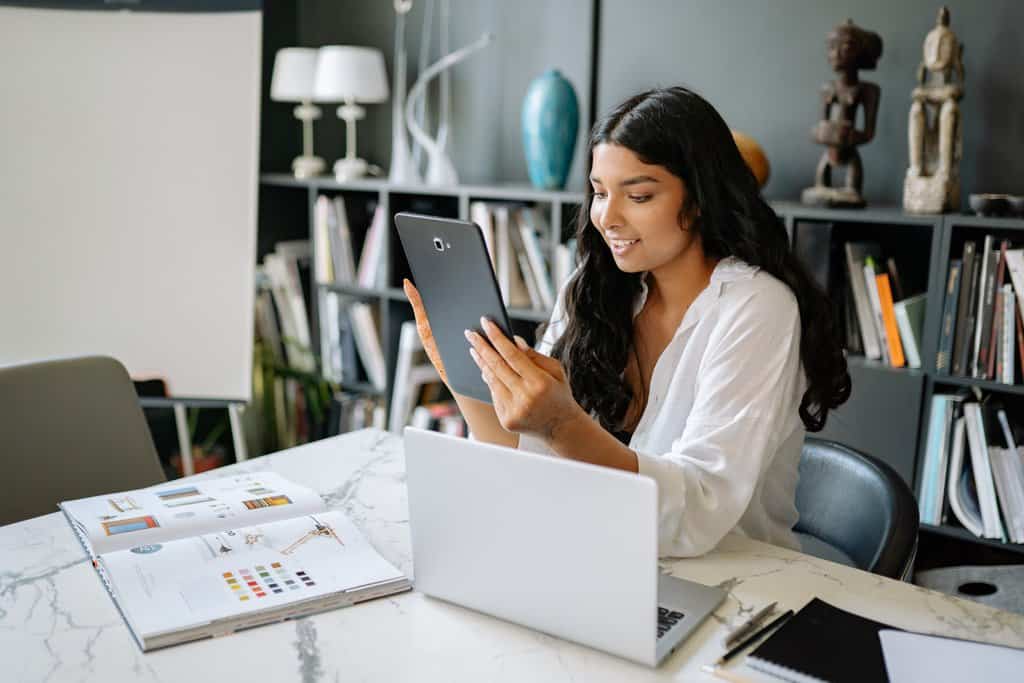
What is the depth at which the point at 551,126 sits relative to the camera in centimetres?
282

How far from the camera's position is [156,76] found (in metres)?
2.73

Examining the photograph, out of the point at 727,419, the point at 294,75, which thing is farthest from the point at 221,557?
the point at 294,75

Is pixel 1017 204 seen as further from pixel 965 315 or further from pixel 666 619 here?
pixel 666 619

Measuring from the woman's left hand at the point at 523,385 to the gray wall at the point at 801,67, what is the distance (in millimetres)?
1691

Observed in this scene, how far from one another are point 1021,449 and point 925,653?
1493mm

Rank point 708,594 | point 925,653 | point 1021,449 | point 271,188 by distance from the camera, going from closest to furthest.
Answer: point 925,653, point 708,594, point 1021,449, point 271,188

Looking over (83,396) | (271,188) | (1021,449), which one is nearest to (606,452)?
(83,396)

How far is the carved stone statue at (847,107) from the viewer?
2314 mm

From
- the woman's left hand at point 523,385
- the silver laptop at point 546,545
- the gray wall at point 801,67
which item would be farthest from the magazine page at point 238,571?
the gray wall at point 801,67

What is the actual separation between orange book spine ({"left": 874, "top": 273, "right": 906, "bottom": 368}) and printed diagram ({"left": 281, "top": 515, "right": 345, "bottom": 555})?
5.13 ft

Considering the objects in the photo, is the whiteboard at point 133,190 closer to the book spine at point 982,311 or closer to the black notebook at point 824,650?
the book spine at point 982,311

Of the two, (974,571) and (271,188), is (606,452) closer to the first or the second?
(974,571)

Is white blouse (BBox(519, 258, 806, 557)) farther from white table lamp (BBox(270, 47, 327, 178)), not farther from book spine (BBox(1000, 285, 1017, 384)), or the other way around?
white table lamp (BBox(270, 47, 327, 178))

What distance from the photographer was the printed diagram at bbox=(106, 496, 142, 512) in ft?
4.26
